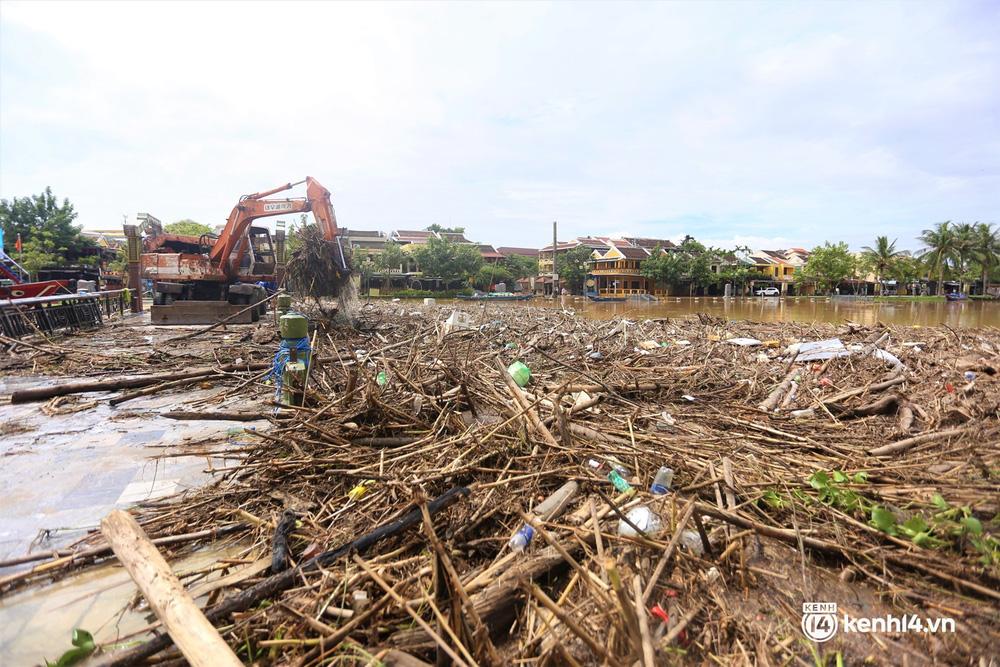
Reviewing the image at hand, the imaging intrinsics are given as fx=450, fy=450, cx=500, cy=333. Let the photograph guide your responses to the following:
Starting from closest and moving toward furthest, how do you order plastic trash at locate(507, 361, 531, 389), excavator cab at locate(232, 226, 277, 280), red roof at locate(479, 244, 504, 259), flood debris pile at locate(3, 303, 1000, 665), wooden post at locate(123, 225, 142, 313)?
flood debris pile at locate(3, 303, 1000, 665) < plastic trash at locate(507, 361, 531, 389) < excavator cab at locate(232, 226, 277, 280) < wooden post at locate(123, 225, 142, 313) < red roof at locate(479, 244, 504, 259)

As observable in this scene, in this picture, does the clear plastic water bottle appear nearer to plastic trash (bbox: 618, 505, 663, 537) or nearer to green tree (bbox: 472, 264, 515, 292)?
plastic trash (bbox: 618, 505, 663, 537)

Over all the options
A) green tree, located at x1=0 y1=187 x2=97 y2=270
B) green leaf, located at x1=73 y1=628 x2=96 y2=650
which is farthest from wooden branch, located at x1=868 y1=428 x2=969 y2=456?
green tree, located at x1=0 y1=187 x2=97 y2=270

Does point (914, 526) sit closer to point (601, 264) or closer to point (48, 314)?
point (48, 314)

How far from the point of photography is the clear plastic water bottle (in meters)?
2.29

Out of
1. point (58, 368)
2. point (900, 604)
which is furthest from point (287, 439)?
Answer: point (58, 368)

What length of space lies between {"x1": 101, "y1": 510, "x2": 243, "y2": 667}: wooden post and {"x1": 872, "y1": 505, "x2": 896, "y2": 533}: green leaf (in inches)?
115

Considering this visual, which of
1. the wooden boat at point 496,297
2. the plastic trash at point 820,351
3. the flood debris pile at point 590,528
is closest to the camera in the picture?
the flood debris pile at point 590,528

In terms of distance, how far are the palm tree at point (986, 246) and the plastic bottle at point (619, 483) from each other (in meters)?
68.7

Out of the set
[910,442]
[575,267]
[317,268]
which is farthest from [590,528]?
[575,267]

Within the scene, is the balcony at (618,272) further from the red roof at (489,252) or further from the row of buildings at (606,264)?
Answer: the red roof at (489,252)

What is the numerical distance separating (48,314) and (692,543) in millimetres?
14497

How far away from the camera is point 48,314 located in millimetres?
10703

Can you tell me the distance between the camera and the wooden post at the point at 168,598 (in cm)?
164

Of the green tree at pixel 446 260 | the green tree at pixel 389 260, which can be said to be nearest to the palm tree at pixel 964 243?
the green tree at pixel 446 260
